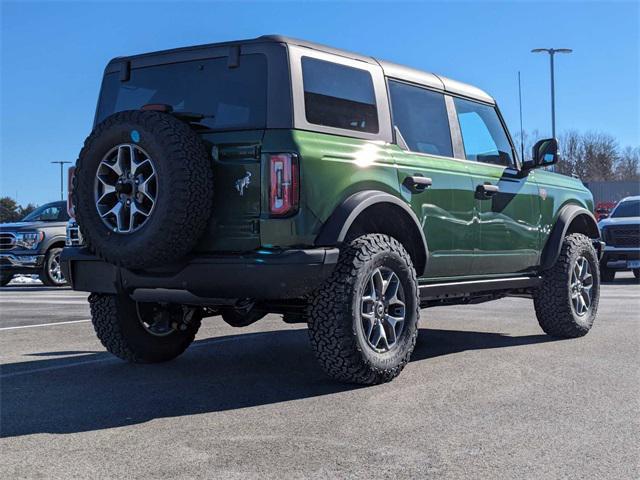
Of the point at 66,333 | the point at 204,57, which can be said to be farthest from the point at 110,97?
the point at 66,333

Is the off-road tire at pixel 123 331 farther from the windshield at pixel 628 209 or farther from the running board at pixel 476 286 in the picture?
the windshield at pixel 628 209

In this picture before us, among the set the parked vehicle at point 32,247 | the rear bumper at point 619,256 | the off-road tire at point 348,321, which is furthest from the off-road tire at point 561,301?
the parked vehicle at point 32,247

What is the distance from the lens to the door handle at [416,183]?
5527 mm

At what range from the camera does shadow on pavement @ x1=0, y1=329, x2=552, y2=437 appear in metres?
4.37

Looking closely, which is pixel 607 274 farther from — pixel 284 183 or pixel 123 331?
pixel 284 183

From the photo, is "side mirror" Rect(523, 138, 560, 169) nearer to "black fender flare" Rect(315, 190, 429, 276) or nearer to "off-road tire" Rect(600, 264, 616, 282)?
"black fender flare" Rect(315, 190, 429, 276)

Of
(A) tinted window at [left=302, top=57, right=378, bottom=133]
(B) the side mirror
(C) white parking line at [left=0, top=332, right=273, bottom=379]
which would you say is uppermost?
(A) tinted window at [left=302, top=57, right=378, bottom=133]

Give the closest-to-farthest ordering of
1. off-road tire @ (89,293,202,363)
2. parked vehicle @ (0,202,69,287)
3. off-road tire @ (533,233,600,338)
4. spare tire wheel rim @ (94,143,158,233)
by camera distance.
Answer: spare tire wheel rim @ (94,143,158,233)
off-road tire @ (89,293,202,363)
off-road tire @ (533,233,600,338)
parked vehicle @ (0,202,69,287)

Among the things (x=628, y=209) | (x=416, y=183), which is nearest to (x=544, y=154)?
(x=416, y=183)

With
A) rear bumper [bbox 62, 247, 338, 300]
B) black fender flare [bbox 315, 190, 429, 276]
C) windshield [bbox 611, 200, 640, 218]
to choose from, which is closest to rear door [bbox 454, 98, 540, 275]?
black fender flare [bbox 315, 190, 429, 276]

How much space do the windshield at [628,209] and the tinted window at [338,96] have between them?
42.3ft

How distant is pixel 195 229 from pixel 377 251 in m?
1.14

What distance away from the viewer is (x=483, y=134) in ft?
22.6

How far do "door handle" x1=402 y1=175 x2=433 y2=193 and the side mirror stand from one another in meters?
1.83
